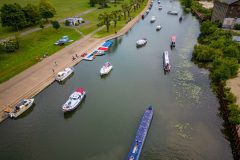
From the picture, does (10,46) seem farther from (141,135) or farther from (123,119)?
(141,135)

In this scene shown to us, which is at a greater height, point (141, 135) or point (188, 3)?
point (188, 3)

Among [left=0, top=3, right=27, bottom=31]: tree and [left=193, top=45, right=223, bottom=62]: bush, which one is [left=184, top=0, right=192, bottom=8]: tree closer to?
[left=193, top=45, right=223, bottom=62]: bush

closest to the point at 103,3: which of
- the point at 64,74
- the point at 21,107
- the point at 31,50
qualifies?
the point at 31,50

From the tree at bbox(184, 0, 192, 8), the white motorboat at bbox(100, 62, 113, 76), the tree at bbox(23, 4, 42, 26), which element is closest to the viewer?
the white motorboat at bbox(100, 62, 113, 76)

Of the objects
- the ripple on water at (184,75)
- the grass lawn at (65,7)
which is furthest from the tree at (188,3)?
the ripple on water at (184,75)

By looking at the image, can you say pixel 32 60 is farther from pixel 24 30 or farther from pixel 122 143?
pixel 122 143

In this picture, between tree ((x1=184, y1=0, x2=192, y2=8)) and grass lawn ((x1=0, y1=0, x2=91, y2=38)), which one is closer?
grass lawn ((x1=0, y1=0, x2=91, y2=38))

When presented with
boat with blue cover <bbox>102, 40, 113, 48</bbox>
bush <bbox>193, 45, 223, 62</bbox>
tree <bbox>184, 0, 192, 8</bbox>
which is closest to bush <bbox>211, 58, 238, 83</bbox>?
bush <bbox>193, 45, 223, 62</bbox>
